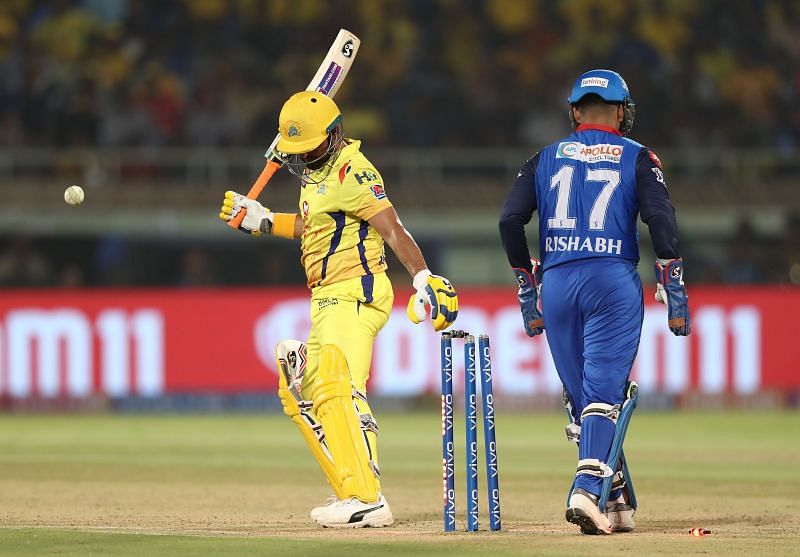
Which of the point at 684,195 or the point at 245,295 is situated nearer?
the point at 245,295

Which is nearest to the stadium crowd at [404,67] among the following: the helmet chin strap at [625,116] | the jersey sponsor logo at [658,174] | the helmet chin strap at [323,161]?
the helmet chin strap at [323,161]

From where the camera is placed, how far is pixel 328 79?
8727mm

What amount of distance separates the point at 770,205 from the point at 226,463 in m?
10.6

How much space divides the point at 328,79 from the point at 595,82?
1.95m

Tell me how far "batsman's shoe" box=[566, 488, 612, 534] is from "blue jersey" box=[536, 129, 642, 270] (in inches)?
45.5

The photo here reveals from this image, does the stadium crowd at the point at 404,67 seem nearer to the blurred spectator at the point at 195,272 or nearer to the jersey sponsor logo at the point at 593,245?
the blurred spectator at the point at 195,272

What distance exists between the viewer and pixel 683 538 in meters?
7.01

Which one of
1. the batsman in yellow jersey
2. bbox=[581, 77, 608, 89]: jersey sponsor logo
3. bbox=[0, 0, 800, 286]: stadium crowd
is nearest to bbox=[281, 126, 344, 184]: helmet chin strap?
the batsman in yellow jersey

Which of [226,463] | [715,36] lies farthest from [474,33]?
[226,463]

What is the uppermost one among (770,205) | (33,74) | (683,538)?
(33,74)

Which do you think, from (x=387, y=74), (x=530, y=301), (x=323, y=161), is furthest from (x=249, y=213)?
(x=387, y=74)

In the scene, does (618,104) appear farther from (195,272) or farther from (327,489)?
(195,272)

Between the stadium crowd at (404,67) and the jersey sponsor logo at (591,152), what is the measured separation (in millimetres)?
13992

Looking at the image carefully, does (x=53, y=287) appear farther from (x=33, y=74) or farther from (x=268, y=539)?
(x=268, y=539)
